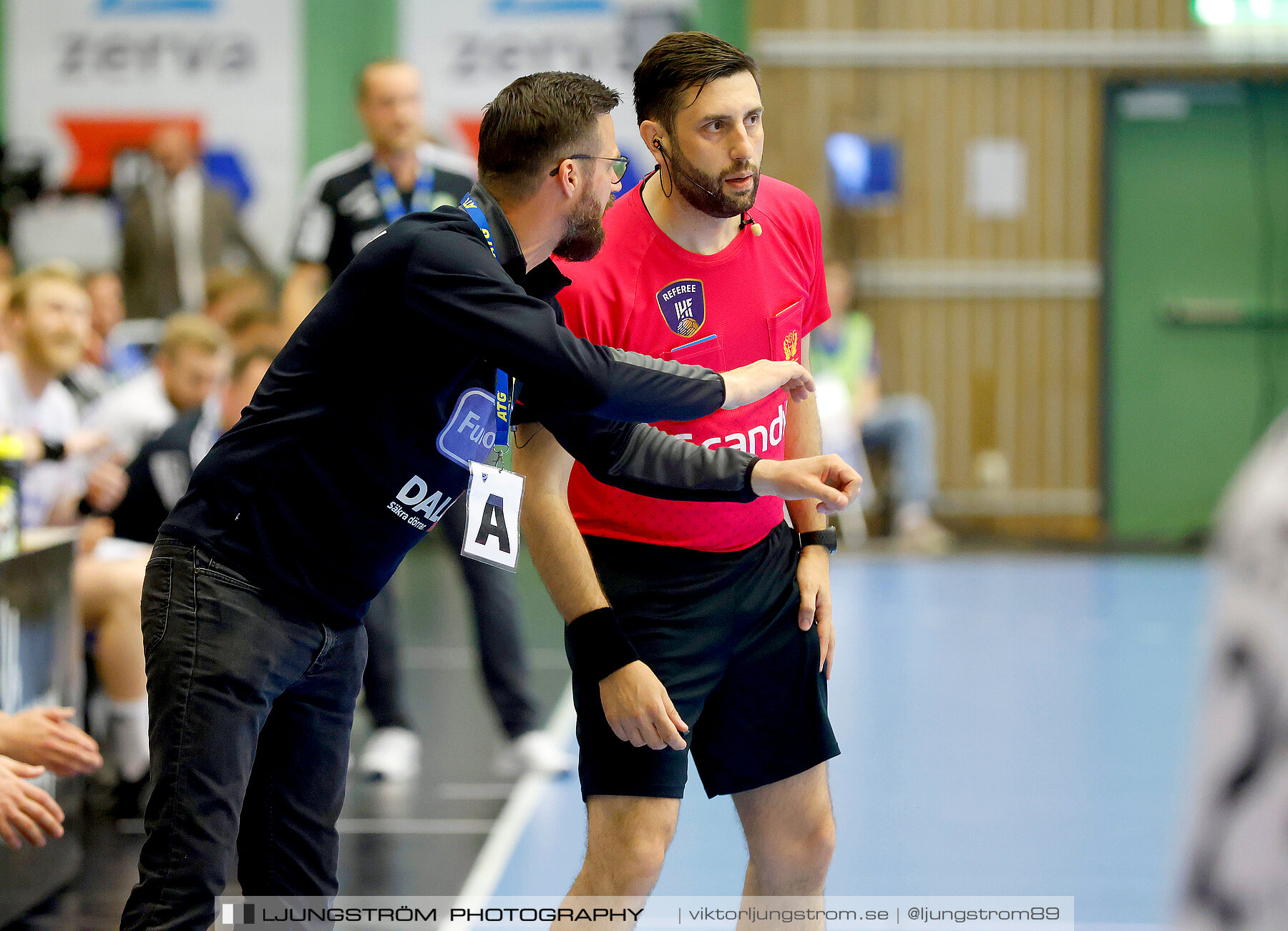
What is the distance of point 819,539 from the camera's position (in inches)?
98.2

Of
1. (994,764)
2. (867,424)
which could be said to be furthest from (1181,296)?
(994,764)

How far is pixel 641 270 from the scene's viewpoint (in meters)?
2.30

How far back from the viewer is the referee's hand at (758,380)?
2.11 meters

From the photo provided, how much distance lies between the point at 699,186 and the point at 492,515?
0.62 meters

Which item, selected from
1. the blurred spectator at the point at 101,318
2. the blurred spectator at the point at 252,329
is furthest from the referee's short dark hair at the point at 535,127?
the blurred spectator at the point at 101,318

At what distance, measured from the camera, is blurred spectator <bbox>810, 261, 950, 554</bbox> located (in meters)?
10.3

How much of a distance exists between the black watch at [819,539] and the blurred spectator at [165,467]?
2.53 meters

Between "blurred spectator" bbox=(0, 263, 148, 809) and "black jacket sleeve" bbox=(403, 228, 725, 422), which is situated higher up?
"black jacket sleeve" bbox=(403, 228, 725, 422)

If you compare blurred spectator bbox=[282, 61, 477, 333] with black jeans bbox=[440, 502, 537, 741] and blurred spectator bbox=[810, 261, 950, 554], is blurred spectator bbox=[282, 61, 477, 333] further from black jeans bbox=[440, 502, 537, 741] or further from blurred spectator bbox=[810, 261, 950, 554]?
blurred spectator bbox=[810, 261, 950, 554]

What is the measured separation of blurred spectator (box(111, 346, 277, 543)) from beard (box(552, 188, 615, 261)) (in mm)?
2567

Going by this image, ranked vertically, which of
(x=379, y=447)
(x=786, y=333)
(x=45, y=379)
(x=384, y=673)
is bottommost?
(x=384, y=673)

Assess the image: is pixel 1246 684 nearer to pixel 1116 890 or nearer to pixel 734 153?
pixel 734 153

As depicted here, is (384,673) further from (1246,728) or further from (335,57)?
(335,57)

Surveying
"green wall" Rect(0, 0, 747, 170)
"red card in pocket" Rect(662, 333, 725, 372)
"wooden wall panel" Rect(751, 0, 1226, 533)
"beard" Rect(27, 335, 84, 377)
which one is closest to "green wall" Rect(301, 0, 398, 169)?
"green wall" Rect(0, 0, 747, 170)
